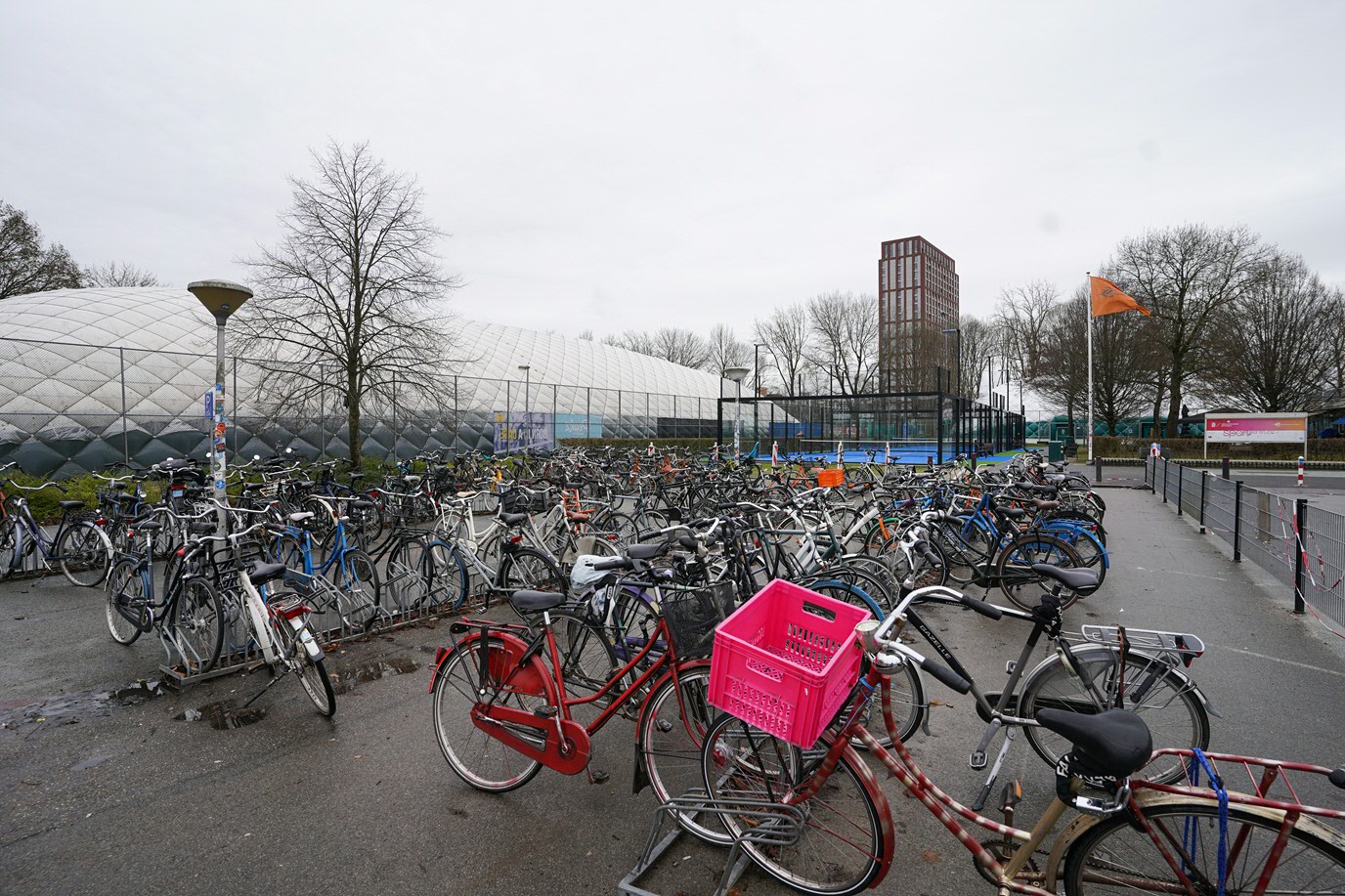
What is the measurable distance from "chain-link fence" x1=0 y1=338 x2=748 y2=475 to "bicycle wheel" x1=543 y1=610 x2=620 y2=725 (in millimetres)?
13271

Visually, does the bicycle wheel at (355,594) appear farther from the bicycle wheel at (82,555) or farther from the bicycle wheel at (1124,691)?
the bicycle wheel at (1124,691)

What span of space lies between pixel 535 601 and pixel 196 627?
3.22 m

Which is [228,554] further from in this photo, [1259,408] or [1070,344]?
[1259,408]

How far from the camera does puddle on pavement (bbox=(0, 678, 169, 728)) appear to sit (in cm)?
404

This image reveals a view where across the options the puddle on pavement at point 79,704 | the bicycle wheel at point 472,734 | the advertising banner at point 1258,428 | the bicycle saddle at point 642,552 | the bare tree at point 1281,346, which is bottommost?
the puddle on pavement at point 79,704

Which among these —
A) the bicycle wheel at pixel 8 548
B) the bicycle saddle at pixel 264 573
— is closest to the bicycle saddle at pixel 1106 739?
the bicycle saddle at pixel 264 573

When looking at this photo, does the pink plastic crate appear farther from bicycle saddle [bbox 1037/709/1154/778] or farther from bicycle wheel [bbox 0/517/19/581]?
bicycle wheel [bbox 0/517/19/581]

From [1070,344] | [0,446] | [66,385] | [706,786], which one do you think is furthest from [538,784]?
[1070,344]

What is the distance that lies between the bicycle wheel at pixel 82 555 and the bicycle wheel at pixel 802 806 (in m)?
8.08

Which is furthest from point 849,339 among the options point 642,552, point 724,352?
point 642,552

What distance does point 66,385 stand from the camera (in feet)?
54.9

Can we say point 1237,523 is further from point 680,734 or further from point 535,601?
point 535,601

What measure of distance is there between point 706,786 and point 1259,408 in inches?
1755

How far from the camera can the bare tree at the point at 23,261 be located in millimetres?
28422
